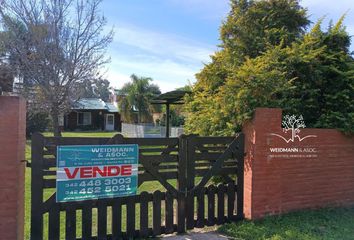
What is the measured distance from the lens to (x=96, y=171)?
5.44m

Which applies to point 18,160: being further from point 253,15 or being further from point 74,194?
point 253,15

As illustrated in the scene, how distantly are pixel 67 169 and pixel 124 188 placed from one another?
0.94 m

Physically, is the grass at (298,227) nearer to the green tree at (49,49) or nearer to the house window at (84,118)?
the green tree at (49,49)

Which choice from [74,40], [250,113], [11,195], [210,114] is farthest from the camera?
[74,40]

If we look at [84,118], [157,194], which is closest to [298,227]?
[157,194]

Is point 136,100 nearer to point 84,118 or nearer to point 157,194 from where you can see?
Result: point 84,118

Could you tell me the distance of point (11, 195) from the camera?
4.73 m

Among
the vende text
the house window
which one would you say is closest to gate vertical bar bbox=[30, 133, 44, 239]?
the vende text

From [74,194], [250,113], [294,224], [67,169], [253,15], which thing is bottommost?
[294,224]

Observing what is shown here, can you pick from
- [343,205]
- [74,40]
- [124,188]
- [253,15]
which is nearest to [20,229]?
[124,188]

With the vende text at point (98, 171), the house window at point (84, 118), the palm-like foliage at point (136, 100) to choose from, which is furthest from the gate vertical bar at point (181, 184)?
the house window at point (84, 118)

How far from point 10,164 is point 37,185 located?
0.53m

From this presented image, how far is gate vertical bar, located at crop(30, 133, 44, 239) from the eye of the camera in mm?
5023

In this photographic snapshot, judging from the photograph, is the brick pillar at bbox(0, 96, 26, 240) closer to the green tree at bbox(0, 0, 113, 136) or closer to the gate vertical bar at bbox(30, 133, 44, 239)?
the gate vertical bar at bbox(30, 133, 44, 239)
